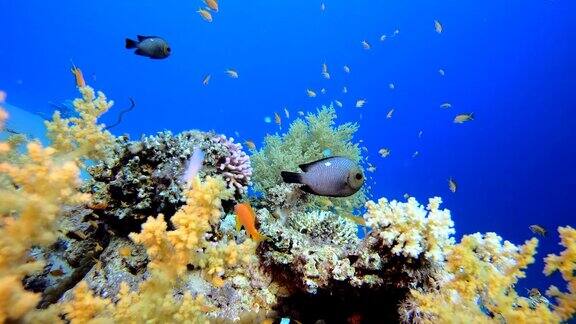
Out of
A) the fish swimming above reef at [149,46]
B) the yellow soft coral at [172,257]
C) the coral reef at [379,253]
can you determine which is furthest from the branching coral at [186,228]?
the fish swimming above reef at [149,46]

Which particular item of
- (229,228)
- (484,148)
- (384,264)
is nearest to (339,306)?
(384,264)

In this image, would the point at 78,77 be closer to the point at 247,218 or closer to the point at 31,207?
the point at 247,218

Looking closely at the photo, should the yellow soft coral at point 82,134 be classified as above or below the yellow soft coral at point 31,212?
above

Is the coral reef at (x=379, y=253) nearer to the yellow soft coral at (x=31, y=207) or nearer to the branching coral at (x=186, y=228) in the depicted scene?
the branching coral at (x=186, y=228)

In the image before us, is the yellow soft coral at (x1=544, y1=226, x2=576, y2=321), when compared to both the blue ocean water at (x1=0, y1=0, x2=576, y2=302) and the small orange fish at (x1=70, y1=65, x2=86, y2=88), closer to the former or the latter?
the small orange fish at (x1=70, y1=65, x2=86, y2=88)

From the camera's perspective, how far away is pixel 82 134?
3.93m

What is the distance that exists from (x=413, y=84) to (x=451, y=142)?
13.5 metres

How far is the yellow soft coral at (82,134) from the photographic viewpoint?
388 centimetres

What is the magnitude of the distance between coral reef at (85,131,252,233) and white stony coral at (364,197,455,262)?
5.76ft

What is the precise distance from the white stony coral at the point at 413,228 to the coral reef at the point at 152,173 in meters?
1.75

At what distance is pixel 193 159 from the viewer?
3766 mm

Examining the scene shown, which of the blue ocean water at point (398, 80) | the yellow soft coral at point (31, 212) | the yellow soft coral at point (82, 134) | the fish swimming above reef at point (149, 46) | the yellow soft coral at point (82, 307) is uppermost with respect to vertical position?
the blue ocean water at point (398, 80)

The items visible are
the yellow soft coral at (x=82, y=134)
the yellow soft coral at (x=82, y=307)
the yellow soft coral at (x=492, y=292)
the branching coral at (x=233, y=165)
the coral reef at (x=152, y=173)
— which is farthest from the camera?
the branching coral at (x=233, y=165)

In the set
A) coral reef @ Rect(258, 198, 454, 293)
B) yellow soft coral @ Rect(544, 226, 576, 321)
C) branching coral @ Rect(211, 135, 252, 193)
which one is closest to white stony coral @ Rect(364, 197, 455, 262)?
coral reef @ Rect(258, 198, 454, 293)
